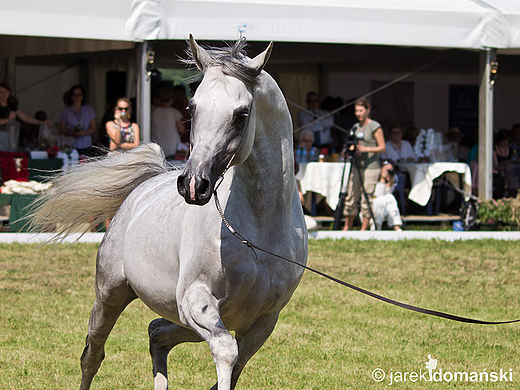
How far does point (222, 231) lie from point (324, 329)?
11.0 feet

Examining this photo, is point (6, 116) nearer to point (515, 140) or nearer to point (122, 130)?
point (122, 130)

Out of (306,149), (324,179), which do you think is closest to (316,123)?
(306,149)

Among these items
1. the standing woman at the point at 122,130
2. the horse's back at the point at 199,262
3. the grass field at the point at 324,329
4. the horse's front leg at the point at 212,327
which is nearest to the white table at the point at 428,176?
the grass field at the point at 324,329

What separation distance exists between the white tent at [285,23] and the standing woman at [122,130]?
25 cm

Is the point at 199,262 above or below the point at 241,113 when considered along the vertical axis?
below

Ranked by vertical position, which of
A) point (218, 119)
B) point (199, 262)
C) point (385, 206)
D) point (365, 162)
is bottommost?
point (199, 262)

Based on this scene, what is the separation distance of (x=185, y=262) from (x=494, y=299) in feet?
16.2

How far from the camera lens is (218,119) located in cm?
312

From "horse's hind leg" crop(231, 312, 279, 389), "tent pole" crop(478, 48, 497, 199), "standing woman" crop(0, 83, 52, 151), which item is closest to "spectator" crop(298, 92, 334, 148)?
"tent pole" crop(478, 48, 497, 199)

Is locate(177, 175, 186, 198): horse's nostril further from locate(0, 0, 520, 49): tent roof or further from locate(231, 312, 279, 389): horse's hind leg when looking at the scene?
locate(0, 0, 520, 49): tent roof

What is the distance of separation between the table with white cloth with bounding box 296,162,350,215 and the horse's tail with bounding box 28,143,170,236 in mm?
6988

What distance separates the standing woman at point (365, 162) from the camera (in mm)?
11594

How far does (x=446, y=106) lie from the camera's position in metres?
17.2

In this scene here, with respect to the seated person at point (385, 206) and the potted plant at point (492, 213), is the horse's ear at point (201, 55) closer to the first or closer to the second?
the seated person at point (385, 206)
